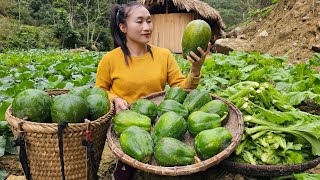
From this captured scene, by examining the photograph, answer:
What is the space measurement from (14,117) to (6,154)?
1444 millimetres

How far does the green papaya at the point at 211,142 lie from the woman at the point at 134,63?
1000 mm

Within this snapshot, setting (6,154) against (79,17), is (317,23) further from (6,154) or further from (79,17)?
(79,17)

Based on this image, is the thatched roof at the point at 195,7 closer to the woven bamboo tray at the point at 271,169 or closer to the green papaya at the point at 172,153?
the woven bamboo tray at the point at 271,169

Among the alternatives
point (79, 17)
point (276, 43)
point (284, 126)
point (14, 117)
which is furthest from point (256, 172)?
point (79, 17)

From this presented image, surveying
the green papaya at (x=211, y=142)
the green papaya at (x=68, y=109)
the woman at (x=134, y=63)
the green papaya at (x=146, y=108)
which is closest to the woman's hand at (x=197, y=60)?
the woman at (x=134, y=63)

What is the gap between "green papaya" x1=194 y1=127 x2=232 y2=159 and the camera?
207 centimetres

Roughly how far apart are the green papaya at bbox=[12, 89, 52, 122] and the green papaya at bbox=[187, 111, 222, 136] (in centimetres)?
112

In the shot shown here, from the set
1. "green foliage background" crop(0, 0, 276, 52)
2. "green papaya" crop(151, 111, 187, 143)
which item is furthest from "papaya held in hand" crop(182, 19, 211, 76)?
"green foliage background" crop(0, 0, 276, 52)

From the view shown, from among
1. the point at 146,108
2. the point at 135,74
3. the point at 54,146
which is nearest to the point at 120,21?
the point at 135,74

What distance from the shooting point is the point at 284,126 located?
8.77 feet

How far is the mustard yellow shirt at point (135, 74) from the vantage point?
3.25 m

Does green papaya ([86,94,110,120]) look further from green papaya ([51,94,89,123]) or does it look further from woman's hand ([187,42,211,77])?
woman's hand ([187,42,211,77])

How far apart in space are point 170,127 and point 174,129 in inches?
1.4

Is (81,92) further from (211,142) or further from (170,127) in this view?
(211,142)
